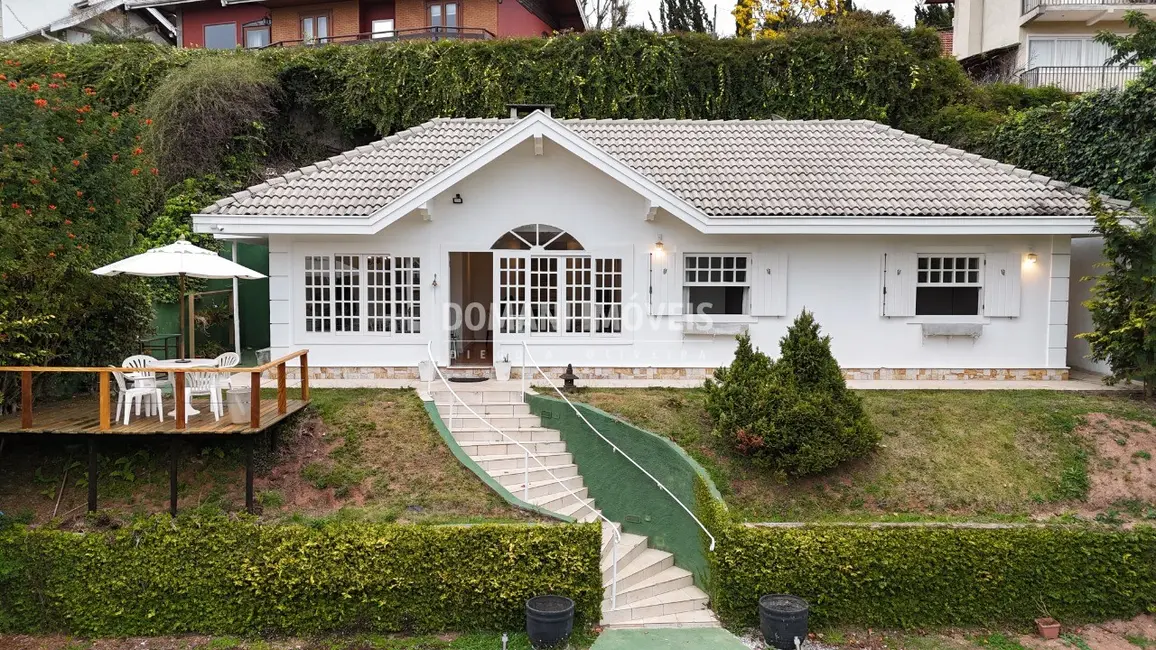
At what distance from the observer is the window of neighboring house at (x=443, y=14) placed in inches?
1088

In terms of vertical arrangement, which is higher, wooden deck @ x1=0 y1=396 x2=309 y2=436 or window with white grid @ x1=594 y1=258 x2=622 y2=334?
window with white grid @ x1=594 y1=258 x2=622 y2=334

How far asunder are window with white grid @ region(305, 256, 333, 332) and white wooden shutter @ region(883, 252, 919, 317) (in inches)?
427

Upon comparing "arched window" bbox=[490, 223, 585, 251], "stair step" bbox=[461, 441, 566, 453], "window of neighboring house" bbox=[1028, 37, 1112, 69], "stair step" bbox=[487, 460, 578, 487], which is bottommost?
"stair step" bbox=[487, 460, 578, 487]

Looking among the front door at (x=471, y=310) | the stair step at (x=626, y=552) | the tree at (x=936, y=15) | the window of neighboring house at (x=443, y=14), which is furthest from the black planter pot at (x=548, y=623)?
the tree at (x=936, y=15)

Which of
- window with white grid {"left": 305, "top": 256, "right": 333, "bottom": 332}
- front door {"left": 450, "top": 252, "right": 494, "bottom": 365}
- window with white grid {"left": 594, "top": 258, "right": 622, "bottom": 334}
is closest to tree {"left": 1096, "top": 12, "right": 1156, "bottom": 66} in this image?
window with white grid {"left": 594, "top": 258, "right": 622, "bottom": 334}

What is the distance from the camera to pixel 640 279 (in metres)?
14.5

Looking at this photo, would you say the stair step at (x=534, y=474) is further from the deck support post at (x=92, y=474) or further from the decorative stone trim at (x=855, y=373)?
the deck support post at (x=92, y=474)

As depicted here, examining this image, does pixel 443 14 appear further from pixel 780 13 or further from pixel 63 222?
pixel 63 222

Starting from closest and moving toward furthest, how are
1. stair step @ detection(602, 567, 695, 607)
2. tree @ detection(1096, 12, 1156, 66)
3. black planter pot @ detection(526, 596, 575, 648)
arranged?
1. black planter pot @ detection(526, 596, 575, 648)
2. stair step @ detection(602, 567, 695, 607)
3. tree @ detection(1096, 12, 1156, 66)

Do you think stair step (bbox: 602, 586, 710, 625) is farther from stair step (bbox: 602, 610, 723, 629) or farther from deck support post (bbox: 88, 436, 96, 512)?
deck support post (bbox: 88, 436, 96, 512)

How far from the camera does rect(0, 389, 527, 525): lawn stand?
31.2ft

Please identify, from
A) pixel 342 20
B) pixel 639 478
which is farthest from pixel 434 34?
pixel 639 478

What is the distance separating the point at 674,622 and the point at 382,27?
86.2 feet

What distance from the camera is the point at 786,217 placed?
541 inches
